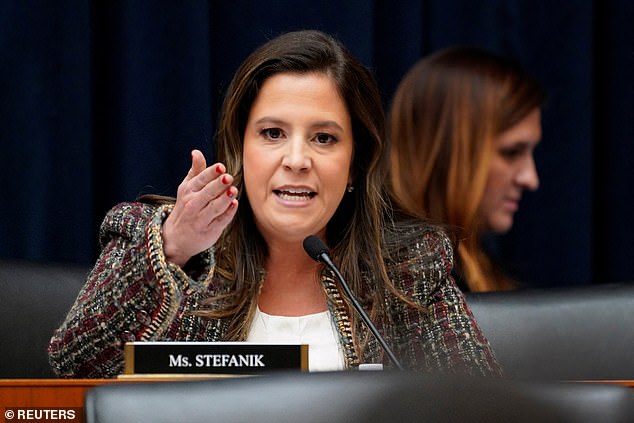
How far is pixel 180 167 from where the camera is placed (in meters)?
2.40

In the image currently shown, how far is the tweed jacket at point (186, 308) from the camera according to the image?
63.6 inches

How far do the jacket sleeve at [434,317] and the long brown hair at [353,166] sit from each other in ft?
0.18

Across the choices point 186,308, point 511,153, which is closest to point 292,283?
point 186,308

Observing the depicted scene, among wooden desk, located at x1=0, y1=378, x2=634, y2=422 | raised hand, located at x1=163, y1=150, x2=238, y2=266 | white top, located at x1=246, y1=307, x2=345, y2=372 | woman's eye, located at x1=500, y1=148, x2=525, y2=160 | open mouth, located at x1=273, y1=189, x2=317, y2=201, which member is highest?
woman's eye, located at x1=500, y1=148, x2=525, y2=160

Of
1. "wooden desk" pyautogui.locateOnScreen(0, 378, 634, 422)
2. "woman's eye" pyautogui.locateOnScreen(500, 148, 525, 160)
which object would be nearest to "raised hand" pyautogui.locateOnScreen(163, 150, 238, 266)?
"wooden desk" pyautogui.locateOnScreen(0, 378, 634, 422)

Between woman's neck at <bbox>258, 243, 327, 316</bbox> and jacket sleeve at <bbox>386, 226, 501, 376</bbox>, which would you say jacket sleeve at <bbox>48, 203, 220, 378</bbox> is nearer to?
woman's neck at <bbox>258, 243, 327, 316</bbox>

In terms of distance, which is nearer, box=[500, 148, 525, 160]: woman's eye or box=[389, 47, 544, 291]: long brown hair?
box=[389, 47, 544, 291]: long brown hair

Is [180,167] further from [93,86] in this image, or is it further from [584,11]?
[584,11]

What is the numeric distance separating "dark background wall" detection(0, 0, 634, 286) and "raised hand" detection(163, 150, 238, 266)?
776 mm

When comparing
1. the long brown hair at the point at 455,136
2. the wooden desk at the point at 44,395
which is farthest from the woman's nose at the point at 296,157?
the wooden desk at the point at 44,395

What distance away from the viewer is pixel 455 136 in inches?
91.4

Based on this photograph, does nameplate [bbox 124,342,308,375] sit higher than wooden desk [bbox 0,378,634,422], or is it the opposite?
nameplate [bbox 124,342,308,375]

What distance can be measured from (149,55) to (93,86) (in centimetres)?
14

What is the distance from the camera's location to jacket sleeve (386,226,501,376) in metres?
1.78
